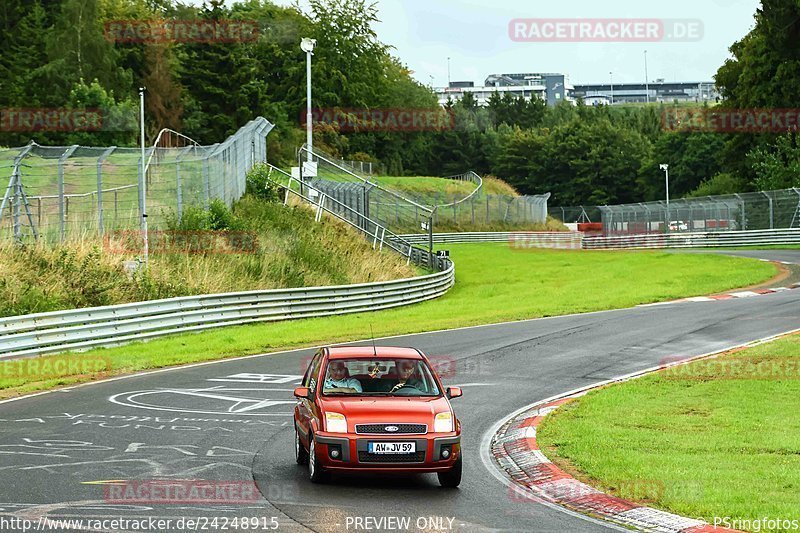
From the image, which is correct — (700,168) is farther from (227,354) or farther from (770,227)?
(227,354)

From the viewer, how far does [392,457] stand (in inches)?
420

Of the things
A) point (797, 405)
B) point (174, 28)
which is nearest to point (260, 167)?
point (797, 405)

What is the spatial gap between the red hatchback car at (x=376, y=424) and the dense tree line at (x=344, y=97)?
161 feet

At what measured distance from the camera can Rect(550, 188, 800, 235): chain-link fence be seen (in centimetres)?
6184

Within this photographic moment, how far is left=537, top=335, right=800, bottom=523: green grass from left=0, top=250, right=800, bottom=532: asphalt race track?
1006 mm

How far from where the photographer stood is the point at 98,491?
10.2 m

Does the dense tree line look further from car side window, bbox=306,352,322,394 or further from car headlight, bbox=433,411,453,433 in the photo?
car headlight, bbox=433,411,453,433

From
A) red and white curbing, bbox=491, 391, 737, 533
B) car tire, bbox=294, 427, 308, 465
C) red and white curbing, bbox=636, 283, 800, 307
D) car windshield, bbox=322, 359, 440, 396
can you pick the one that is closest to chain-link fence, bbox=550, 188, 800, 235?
red and white curbing, bbox=636, 283, 800, 307

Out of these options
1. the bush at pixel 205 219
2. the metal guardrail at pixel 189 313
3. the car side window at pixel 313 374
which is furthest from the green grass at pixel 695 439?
the bush at pixel 205 219

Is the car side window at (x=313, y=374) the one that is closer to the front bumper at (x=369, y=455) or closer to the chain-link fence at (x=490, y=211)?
the front bumper at (x=369, y=455)

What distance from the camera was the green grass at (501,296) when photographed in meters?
23.7

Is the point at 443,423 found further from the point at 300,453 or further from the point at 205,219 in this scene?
the point at 205,219

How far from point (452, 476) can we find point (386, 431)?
820mm

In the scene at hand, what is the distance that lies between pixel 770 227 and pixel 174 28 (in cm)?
4676
